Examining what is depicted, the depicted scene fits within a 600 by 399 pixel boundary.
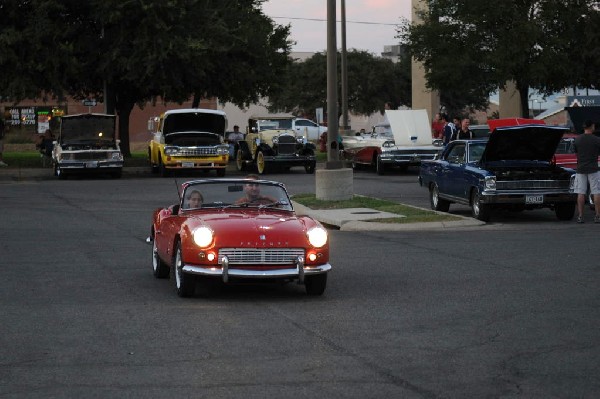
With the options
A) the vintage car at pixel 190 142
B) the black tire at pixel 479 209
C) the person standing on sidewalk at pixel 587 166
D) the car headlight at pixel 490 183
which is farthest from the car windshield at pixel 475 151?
the vintage car at pixel 190 142

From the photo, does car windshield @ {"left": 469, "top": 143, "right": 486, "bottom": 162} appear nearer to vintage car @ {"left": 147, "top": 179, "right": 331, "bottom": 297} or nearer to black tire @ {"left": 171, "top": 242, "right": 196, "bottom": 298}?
vintage car @ {"left": 147, "top": 179, "right": 331, "bottom": 297}

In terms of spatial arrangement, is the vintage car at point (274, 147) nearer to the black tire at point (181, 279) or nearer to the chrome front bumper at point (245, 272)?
the black tire at point (181, 279)

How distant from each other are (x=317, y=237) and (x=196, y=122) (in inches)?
1194

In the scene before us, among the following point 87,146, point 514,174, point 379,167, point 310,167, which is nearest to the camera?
point 514,174

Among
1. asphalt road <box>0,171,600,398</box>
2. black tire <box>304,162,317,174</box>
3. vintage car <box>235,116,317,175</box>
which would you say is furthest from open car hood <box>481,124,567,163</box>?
black tire <box>304,162,317,174</box>

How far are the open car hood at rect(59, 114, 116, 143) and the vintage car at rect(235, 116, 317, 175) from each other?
506cm

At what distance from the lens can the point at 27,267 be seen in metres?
16.4

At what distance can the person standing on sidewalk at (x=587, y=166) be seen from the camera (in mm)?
22375

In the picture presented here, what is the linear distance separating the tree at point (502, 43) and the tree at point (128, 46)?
781 cm

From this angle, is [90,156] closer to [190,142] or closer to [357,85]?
[190,142]

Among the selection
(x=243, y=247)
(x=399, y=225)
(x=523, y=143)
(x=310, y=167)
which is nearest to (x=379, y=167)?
(x=310, y=167)

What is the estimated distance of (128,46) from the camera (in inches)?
1822

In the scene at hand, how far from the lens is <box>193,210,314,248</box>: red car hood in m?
12.8

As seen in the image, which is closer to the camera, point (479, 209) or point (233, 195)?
point (233, 195)
